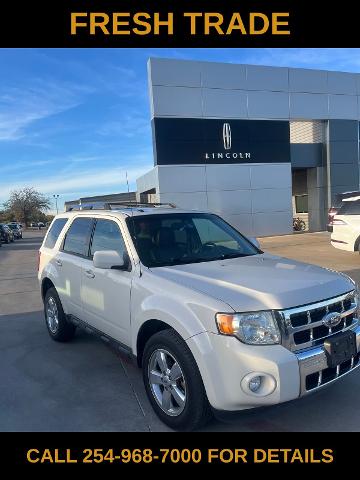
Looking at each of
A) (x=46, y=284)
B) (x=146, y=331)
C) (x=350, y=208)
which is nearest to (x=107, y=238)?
(x=146, y=331)

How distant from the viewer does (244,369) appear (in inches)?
102

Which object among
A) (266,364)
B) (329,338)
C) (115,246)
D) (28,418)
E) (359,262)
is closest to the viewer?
(266,364)

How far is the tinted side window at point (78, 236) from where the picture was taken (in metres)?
4.58

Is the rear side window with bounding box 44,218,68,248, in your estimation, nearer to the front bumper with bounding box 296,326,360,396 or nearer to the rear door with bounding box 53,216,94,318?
the rear door with bounding box 53,216,94,318

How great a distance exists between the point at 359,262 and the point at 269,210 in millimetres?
10009

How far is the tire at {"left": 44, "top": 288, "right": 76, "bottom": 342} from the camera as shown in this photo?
5.12 m

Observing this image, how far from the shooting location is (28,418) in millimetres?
3369

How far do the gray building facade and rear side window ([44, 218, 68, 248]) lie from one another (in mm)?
13022

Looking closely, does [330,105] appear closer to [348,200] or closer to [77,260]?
[348,200]

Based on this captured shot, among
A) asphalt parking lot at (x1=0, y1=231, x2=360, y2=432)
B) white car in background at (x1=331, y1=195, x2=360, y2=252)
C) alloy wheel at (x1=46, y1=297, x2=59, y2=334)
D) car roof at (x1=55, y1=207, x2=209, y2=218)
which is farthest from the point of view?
white car in background at (x1=331, y1=195, x2=360, y2=252)

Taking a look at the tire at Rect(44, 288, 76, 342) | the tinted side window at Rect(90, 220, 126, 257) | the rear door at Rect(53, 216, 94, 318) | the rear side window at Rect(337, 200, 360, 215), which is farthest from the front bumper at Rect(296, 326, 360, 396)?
the rear side window at Rect(337, 200, 360, 215)

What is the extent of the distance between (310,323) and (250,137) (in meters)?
18.4

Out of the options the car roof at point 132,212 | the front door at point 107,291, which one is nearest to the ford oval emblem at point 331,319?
the front door at point 107,291
